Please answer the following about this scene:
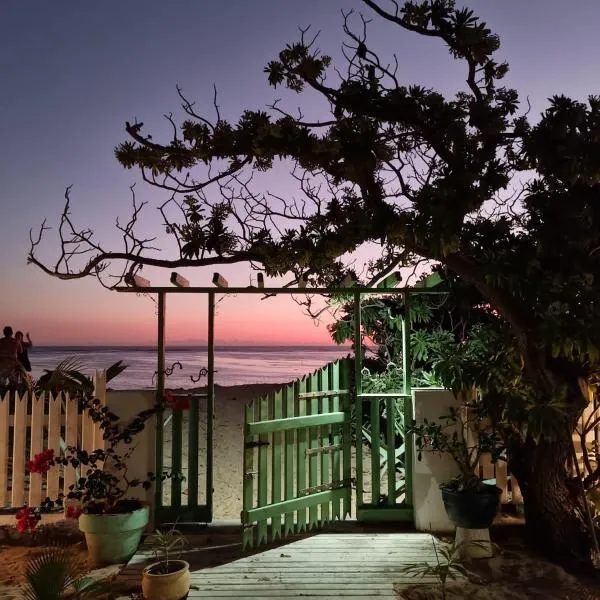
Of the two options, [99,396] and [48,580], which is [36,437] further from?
[48,580]

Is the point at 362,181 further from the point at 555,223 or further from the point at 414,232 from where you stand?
the point at 555,223

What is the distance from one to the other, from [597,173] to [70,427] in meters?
4.77

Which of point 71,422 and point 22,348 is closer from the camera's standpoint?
point 71,422

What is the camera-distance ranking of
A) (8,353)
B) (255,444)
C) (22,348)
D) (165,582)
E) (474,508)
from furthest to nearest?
(22,348)
(8,353)
(255,444)
(474,508)
(165,582)

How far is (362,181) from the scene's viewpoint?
174 inches

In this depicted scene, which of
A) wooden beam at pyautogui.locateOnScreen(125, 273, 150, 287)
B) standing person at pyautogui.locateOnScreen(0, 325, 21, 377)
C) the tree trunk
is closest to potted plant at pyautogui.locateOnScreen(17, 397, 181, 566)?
wooden beam at pyautogui.locateOnScreen(125, 273, 150, 287)

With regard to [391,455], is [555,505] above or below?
below

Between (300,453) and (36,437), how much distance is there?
2427 mm

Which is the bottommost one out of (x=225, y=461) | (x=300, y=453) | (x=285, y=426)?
(x=225, y=461)

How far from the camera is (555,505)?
4422 millimetres

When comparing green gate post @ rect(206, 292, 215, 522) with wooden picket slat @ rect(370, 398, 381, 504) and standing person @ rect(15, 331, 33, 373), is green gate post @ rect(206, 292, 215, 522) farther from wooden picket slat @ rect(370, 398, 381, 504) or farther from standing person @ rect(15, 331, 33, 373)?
standing person @ rect(15, 331, 33, 373)

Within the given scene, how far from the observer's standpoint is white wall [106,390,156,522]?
4.88 meters

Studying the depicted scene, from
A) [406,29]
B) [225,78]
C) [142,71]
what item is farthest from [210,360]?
[406,29]

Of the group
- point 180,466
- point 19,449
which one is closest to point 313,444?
point 180,466
